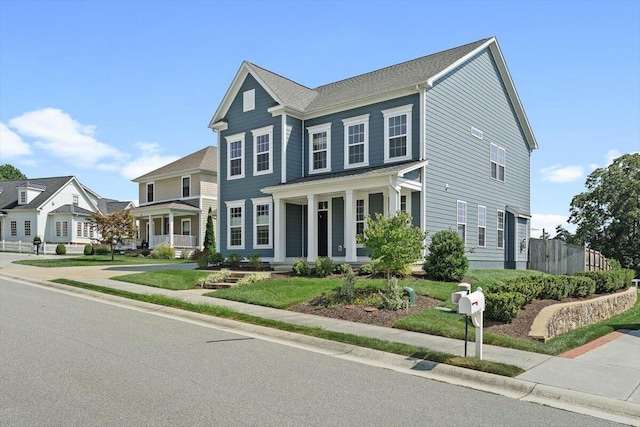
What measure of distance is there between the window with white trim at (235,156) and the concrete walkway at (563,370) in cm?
1277

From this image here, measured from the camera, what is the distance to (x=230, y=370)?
733 cm

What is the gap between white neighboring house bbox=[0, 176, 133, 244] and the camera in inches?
1863

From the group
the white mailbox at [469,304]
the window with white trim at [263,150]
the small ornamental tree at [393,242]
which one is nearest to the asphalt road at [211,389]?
the white mailbox at [469,304]

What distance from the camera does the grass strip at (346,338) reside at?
7.55m

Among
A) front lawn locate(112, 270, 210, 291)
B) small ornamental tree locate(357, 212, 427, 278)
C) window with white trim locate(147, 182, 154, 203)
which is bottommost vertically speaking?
front lawn locate(112, 270, 210, 291)

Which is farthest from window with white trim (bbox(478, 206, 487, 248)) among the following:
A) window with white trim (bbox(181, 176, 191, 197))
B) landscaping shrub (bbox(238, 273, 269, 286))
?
window with white trim (bbox(181, 176, 191, 197))

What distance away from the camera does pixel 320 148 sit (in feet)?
73.5

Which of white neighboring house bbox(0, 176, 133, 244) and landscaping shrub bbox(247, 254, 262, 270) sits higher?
white neighboring house bbox(0, 176, 133, 244)

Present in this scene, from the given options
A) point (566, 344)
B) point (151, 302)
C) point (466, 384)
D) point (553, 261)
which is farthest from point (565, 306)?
point (553, 261)

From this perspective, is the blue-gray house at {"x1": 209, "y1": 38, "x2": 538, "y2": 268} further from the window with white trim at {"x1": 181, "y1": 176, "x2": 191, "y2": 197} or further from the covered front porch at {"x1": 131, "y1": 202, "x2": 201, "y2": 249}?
the window with white trim at {"x1": 181, "y1": 176, "x2": 191, "y2": 197}

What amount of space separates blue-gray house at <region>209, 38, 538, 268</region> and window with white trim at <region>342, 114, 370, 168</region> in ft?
0.15

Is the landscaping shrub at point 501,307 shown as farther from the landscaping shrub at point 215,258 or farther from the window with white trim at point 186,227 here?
the window with white trim at point 186,227

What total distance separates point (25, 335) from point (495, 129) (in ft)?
Answer: 69.5

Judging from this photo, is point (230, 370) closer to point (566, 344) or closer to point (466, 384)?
point (466, 384)
